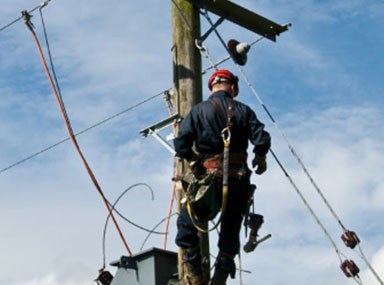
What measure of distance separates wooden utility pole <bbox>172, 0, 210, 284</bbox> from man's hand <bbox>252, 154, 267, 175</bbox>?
30.0 inches

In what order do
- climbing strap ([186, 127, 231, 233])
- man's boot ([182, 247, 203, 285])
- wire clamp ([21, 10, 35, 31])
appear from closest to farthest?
1. climbing strap ([186, 127, 231, 233])
2. man's boot ([182, 247, 203, 285])
3. wire clamp ([21, 10, 35, 31])

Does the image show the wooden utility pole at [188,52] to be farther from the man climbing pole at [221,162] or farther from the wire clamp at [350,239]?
the wire clamp at [350,239]

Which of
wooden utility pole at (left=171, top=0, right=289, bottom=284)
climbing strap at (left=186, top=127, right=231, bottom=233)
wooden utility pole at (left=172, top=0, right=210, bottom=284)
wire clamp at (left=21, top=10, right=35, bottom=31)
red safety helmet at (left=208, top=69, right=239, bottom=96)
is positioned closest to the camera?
climbing strap at (left=186, top=127, right=231, bottom=233)

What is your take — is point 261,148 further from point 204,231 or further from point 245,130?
point 204,231

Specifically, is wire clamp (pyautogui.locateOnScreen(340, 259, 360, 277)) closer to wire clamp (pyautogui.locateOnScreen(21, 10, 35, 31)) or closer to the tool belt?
the tool belt

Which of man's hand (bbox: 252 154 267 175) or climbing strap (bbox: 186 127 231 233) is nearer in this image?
climbing strap (bbox: 186 127 231 233)

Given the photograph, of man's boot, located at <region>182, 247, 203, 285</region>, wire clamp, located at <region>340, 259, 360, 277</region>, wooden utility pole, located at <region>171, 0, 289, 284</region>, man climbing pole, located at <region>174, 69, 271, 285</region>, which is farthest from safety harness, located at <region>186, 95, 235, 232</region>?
wire clamp, located at <region>340, 259, 360, 277</region>

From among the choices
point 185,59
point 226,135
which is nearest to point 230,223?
point 226,135

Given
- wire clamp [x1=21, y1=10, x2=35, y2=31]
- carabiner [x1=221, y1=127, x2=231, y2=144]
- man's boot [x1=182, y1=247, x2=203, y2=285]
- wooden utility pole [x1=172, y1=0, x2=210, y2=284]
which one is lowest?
man's boot [x1=182, y1=247, x2=203, y2=285]

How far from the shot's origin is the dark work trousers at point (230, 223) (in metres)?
6.71

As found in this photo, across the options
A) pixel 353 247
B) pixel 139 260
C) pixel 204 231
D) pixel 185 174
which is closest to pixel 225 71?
pixel 185 174

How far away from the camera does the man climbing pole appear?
668cm

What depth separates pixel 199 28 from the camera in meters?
8.34

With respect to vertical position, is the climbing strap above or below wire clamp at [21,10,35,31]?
below
